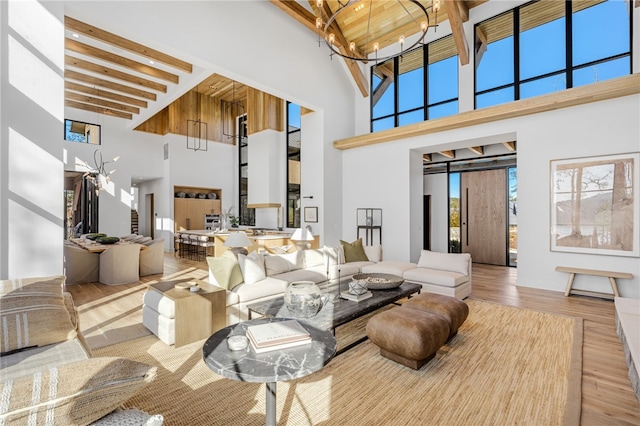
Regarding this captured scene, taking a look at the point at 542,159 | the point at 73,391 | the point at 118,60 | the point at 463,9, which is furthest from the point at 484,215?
the point at 118,60

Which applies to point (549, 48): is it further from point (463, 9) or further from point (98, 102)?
point (98, 102)

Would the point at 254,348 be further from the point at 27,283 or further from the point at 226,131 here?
the point at 226,131

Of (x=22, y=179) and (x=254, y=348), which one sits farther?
(x=22, y=179)

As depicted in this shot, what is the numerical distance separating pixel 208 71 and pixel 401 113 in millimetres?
4585

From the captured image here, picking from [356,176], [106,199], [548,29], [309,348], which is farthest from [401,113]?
[106,199]

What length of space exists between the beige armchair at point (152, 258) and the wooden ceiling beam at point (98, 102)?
4.97 meters

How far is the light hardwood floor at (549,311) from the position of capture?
7.06 feet

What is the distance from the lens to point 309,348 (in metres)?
1.68

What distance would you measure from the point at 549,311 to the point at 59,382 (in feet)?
16.9

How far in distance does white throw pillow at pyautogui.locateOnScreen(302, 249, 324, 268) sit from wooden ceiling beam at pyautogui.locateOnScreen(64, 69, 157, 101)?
642cm

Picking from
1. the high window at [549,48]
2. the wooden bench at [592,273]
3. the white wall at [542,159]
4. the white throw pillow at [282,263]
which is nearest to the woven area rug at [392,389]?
the white throw pillow at [282,263]

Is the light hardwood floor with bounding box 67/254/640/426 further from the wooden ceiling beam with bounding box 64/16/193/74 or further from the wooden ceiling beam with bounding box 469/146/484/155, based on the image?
the wooden ceiling beam with bounding box 64/16/193/74

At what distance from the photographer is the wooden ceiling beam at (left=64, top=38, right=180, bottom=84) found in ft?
18.0

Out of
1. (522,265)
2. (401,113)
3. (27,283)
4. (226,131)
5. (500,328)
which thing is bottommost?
(500,328)
